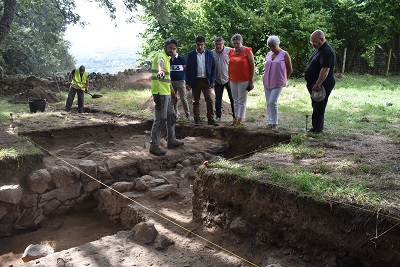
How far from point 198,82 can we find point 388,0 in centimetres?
1323

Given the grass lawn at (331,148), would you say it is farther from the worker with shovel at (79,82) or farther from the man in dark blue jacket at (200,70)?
the man in dark blue jacket at (200,70)

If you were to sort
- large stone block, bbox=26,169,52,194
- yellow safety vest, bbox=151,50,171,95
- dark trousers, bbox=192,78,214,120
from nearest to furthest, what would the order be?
large stone block, bbox=26,169,52,194
yellow safety vest, bbox=151,50,171,95
dark trousers, bbox=192,78,214,120

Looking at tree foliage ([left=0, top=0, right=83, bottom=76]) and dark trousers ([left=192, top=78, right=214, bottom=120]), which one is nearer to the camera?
dark trousers ([left=192, top=78, right=214, bottom=120])

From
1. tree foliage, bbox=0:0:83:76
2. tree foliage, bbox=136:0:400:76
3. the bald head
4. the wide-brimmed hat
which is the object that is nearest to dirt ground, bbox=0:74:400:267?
the wide-brimmed hat

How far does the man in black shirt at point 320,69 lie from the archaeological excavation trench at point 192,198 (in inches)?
29.3

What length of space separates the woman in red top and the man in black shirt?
1195 mm

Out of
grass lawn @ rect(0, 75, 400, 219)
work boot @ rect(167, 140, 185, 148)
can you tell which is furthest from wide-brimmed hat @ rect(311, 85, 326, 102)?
work boot @ rect(167, 140, 185, 148)

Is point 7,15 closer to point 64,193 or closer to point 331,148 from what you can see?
point 64,193

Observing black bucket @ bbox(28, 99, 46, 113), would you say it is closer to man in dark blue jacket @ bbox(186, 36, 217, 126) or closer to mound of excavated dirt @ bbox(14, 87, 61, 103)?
mound of excavated dirt @ bbox(14, 87, 61, 103)

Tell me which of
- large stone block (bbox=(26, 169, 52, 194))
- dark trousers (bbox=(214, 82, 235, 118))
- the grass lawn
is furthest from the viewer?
dark trousers (bbox=(214, 82, 235, 118))

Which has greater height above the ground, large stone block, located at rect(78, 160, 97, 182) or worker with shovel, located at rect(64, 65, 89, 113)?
worker with shovel, located at rect(64, 65, 89, 113)

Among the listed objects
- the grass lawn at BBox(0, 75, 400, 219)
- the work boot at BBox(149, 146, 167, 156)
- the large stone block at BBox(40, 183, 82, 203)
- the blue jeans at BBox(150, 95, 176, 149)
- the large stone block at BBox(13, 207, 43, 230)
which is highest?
the blue jeans at BBox(150, 95, 176, 149)

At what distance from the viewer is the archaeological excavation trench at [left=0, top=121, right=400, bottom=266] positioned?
309 centimetres

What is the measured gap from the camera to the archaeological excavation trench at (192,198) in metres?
3.09
